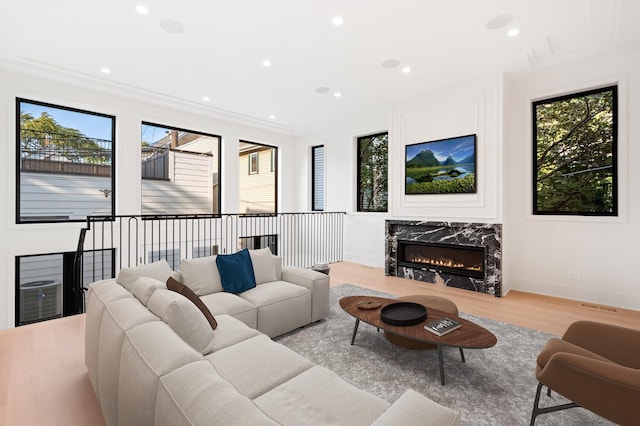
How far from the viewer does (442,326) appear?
8.18ft

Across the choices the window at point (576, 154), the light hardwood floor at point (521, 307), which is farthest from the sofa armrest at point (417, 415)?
the window at point (576, 154)

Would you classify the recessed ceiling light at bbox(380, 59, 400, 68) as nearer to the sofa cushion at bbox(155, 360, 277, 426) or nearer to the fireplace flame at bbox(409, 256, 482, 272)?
the fireplace flame at bbox(409, 256, 482, 272)

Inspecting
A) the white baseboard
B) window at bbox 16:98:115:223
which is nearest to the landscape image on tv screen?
the white baseboard

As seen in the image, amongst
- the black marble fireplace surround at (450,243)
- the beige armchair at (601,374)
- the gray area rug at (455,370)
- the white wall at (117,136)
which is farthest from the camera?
the black marble fireplace surround at (450,243)

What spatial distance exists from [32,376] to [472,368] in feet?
11.7

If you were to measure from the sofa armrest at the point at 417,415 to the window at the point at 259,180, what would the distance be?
7.61 metres

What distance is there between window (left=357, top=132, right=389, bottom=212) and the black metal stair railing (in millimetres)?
729

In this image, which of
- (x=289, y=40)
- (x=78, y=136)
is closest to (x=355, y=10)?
(x=289, y=40)

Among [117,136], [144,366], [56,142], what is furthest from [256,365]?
[56,142]

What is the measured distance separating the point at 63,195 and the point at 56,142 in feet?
2.97

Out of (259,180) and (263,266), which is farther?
(259,180)

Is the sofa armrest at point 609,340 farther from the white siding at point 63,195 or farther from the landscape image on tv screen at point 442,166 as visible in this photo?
the white siding at point 63,195

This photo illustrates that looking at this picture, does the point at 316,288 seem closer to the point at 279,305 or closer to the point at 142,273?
the point at 279,305

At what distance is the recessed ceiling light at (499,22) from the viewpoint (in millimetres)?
3344
